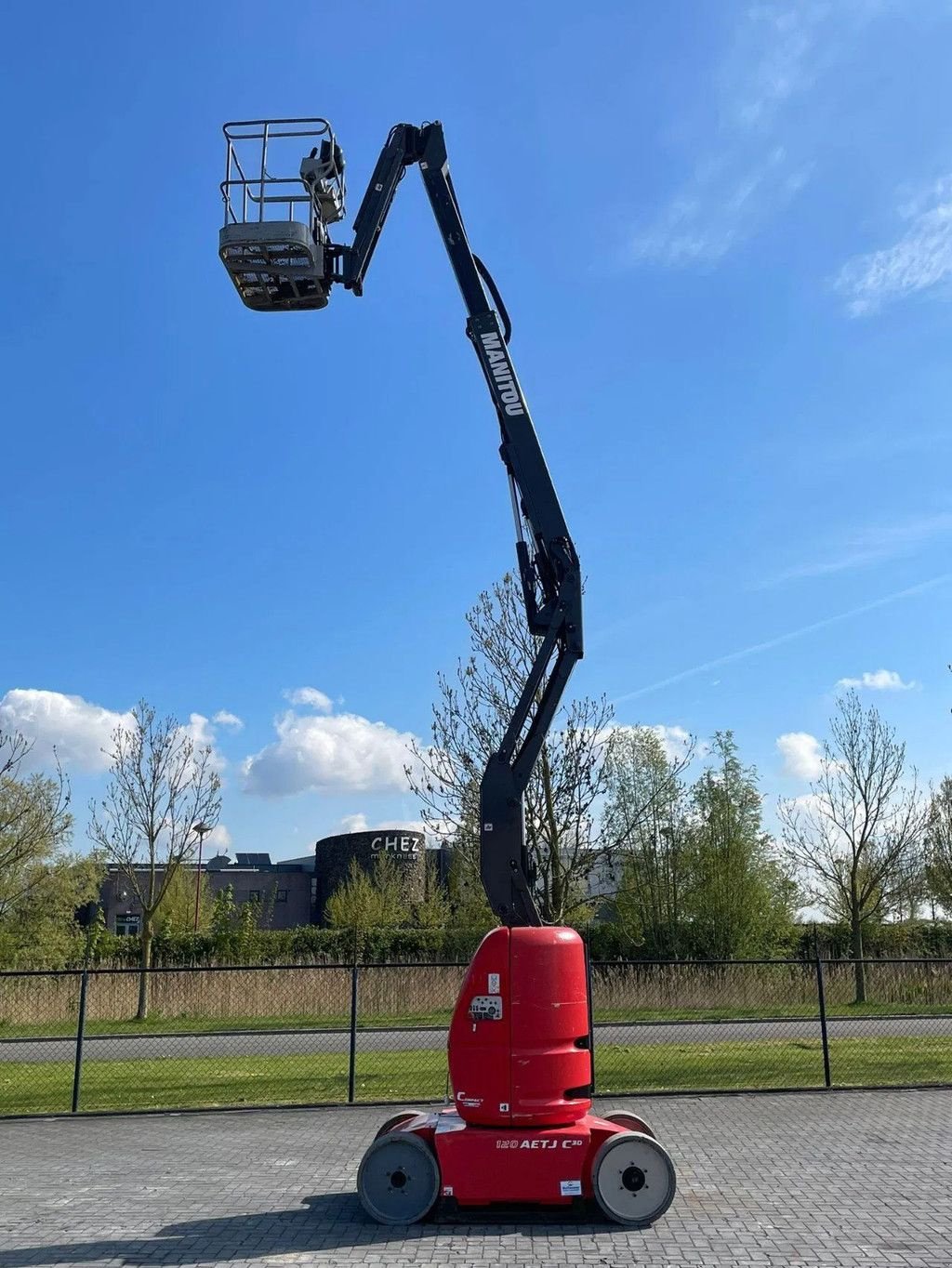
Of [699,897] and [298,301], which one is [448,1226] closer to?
[298,301]

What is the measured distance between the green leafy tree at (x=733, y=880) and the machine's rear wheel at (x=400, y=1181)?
28576mm

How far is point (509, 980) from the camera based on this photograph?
7859 mm

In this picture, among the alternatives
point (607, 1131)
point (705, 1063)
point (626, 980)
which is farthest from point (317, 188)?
point (626, 980)

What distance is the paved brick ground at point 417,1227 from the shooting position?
6.73 meters

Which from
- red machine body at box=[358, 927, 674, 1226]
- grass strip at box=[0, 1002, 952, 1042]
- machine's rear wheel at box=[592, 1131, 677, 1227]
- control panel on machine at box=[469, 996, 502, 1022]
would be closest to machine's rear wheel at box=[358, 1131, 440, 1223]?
red machine body at box=[358, 927, 674, 1226]

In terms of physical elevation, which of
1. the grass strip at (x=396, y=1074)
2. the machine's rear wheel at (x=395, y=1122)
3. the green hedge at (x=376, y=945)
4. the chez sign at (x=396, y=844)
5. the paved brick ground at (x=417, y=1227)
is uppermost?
the chez sign at (x=396, y=844)

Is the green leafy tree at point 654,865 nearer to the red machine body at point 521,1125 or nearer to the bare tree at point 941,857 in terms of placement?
the bare tree at point 941,857

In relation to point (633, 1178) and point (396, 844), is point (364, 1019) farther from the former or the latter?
point (396, 844)

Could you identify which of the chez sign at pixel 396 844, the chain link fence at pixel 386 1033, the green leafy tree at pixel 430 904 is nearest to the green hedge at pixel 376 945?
the green leafy tree at pixel 430 904

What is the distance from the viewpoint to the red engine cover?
7.70 m

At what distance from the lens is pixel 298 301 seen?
9320mm

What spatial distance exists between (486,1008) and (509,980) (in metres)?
0.27

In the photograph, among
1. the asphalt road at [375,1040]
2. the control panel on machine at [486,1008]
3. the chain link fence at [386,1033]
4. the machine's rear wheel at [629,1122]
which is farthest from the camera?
the asphalt road at [375,1040]

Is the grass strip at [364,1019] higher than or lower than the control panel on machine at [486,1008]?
lower
